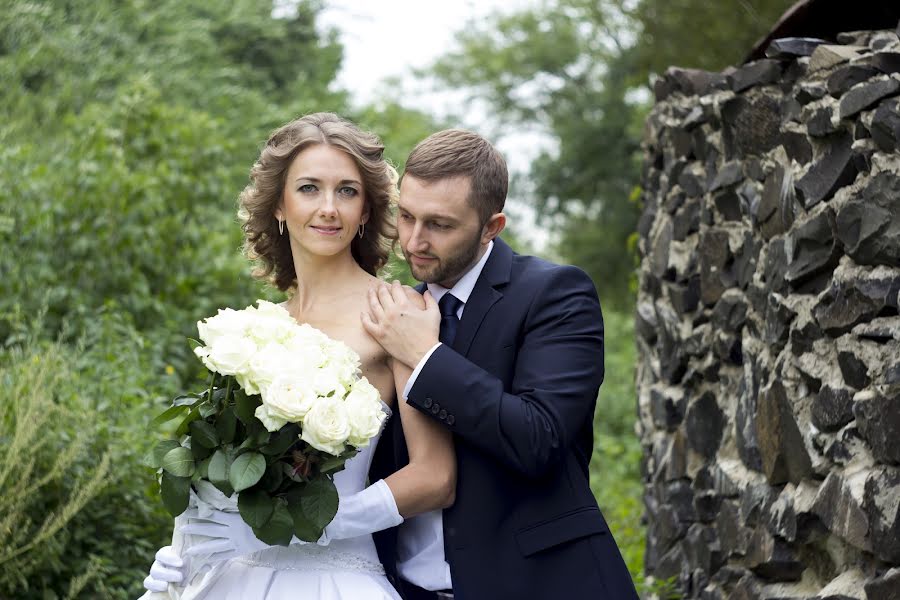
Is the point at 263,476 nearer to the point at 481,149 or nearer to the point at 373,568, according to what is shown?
the point at 373,568

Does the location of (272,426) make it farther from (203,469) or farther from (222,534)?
(222,534)

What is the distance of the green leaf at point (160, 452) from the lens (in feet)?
9.15

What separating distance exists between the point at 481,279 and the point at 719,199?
2.10 m

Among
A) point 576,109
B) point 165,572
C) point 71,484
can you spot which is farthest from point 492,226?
point 576,109

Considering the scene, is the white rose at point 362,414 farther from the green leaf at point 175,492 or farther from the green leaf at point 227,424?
the green leaf at point 175,492

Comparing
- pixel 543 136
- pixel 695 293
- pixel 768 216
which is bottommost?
pixel 543 136

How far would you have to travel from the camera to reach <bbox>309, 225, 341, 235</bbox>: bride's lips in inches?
127

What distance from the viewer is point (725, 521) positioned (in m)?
4.66

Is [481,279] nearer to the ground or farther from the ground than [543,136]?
farther from the ground

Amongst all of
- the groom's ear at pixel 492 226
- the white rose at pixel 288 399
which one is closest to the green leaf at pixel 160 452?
the white rose at pixel 288 399

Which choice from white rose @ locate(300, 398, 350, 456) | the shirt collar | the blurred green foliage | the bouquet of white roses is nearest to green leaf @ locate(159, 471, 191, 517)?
the bouquet of white roses

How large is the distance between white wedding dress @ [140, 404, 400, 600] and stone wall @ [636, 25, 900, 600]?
1.34m

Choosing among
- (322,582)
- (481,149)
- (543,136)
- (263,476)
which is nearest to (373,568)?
(322,582)

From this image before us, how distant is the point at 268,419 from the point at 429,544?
655mm
